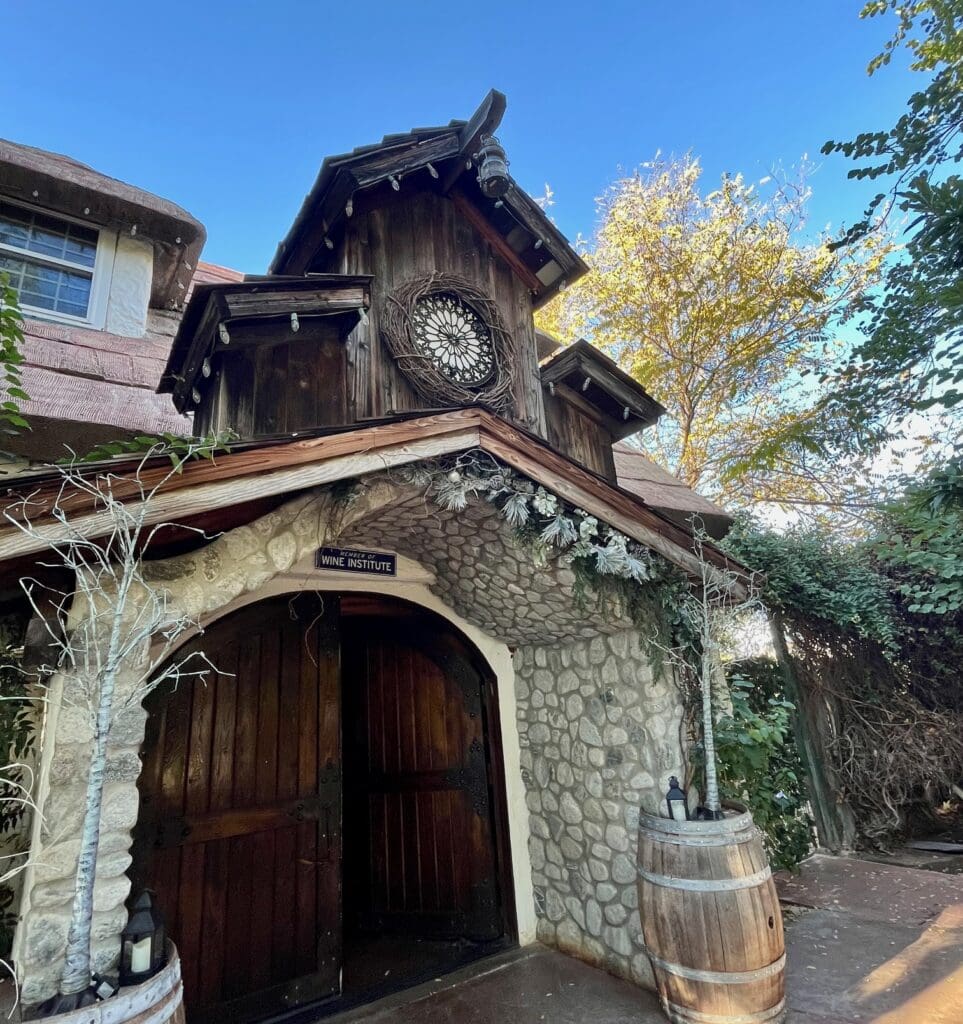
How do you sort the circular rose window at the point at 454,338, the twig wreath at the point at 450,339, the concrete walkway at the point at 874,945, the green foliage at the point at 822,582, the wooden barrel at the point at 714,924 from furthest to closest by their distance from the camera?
the green foliage at the point at 822,582
the circular rose window at the point at 454,338
the twig wreath at the point at 450,339
the concrete walkway at the point at 874,945
the wooden barrel at the point at 714,924

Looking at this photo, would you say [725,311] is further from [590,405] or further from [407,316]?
[407,316]

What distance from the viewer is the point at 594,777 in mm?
3605

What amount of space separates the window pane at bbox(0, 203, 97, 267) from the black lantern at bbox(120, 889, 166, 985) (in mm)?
4786

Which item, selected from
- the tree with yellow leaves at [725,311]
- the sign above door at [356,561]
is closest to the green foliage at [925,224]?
the sign above door at [356,561]

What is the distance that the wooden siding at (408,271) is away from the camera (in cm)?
379

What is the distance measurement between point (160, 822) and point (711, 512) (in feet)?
15.5

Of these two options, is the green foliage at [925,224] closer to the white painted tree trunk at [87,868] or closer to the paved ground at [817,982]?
the paved ground at [817,982]

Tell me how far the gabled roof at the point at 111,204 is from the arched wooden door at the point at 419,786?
3.47 m

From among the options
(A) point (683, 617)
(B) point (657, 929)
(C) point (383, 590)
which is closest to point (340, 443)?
(C) point (383, 590)

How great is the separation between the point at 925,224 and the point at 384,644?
5.12 meters

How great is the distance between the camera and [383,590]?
13.1 ft

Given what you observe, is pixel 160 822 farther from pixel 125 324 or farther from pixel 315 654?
pixel 125 324

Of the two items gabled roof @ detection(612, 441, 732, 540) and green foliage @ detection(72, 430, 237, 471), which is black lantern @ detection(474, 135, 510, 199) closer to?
gabled roof @ detection(612, 441, 732, 540)

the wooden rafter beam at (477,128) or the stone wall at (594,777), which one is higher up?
the wooden rafter beam at (477,128)
